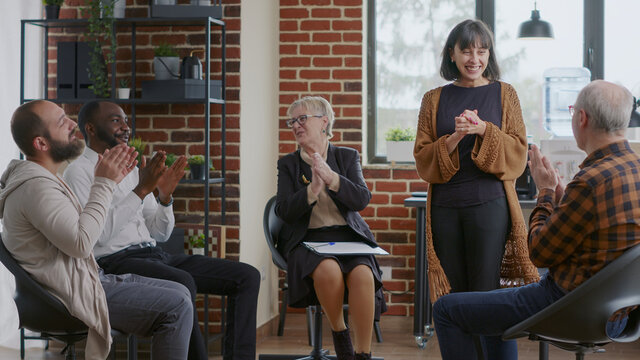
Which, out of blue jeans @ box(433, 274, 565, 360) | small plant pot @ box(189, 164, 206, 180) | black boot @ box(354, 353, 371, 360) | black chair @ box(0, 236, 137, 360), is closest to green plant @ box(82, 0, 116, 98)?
small plant pot @ box(189, 164, 206, 180)

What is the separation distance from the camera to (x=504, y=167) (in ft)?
9.34

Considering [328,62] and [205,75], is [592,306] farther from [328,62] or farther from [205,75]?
[328,62]

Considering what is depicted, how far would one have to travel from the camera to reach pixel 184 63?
3764mm

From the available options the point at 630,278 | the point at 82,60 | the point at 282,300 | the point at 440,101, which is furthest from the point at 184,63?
the point at 630,278

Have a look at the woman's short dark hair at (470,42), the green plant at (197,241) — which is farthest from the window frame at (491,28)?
the woman's short dark hair at (470,42)

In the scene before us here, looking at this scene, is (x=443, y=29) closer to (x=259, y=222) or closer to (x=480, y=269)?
(x=259, y=222)

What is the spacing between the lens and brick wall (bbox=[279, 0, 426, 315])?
4676 mm

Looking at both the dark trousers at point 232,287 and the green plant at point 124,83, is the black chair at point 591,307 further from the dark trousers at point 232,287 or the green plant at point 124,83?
the green plant at point 124,83

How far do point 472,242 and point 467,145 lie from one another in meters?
0.38

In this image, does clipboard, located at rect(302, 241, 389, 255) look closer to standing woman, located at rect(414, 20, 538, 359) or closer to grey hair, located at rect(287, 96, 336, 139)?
standing woman, located at rect(414, 20, 538, 359)

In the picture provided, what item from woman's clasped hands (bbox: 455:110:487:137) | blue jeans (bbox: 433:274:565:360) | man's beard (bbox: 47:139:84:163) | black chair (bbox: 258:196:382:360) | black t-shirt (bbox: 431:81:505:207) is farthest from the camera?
black chair (bbox: 258:196:382:360)

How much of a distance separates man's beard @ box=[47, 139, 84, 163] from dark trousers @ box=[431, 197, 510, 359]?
4.49 feet

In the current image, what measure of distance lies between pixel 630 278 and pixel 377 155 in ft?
9.90

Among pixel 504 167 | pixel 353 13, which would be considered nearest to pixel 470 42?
pixel 504 167
